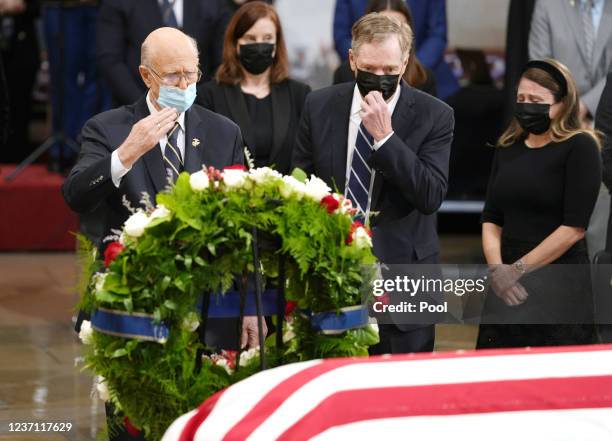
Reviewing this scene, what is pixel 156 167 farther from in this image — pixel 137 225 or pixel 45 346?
pixel 45 346

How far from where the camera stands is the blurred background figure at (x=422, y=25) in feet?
25.5

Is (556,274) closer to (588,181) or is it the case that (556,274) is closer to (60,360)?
(588,181)

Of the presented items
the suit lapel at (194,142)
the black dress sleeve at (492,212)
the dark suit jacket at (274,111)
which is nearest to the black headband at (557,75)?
the black dress sleeve at (492,212)

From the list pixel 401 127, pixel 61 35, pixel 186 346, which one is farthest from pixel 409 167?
pixel 61 35

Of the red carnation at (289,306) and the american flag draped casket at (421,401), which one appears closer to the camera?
the american flag draped casket at (421,401)

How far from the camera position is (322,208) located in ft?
11.9

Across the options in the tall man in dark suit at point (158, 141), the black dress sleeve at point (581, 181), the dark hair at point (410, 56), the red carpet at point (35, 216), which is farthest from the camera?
the red carpet at point (35, 216)

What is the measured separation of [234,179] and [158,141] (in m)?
0.85

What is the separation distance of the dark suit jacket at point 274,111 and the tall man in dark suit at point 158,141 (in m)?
1.34

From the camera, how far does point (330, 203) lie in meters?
3.63

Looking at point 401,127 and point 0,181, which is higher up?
point 401,127

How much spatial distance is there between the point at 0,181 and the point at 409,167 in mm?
5127

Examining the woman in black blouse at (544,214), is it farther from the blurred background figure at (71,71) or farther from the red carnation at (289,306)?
the blurred background figure at (71,71)

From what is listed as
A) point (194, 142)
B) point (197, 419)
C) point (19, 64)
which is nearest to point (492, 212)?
point (194, 142)
